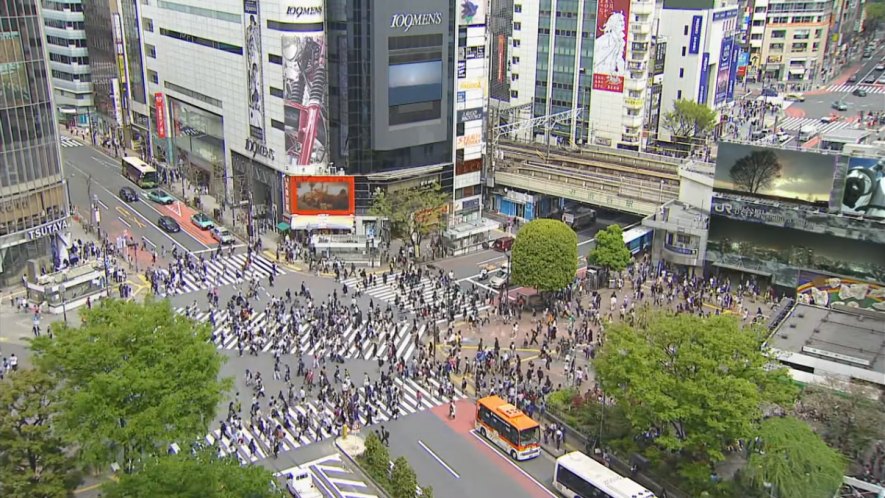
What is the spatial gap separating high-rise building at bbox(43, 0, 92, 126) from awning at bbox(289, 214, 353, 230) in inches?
2243

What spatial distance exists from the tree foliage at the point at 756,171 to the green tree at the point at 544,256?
14.8m

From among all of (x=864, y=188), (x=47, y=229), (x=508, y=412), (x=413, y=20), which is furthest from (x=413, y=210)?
(x=864, y=188)

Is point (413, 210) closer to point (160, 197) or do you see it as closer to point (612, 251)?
point (612, 251)

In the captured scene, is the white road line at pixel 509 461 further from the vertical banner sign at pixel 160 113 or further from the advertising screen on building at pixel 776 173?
the vertical banner sign at pixel 160 113

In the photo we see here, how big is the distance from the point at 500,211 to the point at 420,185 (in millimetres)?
12139

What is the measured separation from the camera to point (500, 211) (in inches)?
3295

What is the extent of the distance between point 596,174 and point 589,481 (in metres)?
Result: 49.1

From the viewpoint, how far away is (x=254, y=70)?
2921 inches

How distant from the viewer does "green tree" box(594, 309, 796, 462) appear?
35.8 m

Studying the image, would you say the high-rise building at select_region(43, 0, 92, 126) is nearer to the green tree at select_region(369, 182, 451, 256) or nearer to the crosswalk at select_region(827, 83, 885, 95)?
the green tree at select_region(369, 182, 451, 256)

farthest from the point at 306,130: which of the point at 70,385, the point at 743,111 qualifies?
the point at 743,111

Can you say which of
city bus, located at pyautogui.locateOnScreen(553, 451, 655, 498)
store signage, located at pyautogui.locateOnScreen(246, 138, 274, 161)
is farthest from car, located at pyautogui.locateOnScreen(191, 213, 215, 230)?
city bus, located at pyautogui.locateOnScreen(553, 451, 655, 498)

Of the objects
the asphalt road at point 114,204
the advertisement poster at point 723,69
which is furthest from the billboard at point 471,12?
the advertisement poster at point 723,69

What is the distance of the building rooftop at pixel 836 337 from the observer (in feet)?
149
